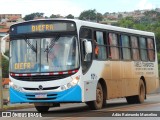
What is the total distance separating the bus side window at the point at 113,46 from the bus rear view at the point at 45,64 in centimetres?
327

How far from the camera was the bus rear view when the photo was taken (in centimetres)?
1705

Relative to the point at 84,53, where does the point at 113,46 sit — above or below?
above

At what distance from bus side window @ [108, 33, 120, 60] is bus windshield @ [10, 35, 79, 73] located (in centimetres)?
338

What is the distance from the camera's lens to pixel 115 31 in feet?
69.6

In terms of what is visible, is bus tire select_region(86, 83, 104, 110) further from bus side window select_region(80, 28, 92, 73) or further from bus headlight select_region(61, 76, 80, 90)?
bus headlight select_region(61, 76, 80, 90)

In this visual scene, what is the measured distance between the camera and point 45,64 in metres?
17.3

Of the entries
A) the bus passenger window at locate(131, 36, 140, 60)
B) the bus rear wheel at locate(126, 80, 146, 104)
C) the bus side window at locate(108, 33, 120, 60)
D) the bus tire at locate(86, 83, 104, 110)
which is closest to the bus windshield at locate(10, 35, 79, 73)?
the bus tire at locate(86, 83, 104, 110)

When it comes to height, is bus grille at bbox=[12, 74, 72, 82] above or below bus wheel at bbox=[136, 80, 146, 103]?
above

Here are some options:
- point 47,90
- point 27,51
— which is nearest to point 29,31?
point 27,51

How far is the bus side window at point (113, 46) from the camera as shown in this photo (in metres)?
20.5

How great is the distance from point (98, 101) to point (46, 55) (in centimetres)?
277

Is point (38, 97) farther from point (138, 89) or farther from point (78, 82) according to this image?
point (138, 89)

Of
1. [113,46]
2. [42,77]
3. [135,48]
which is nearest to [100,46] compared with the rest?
[113,46]

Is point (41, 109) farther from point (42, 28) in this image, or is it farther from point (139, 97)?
point (139, 97)
